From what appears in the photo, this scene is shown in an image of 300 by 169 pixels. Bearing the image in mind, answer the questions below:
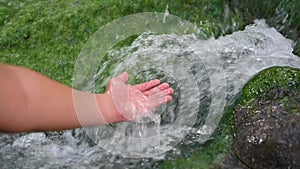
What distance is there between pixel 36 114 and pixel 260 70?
1.37m

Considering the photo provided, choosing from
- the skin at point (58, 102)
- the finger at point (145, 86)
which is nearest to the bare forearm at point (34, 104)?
the skin at point (58, 102)

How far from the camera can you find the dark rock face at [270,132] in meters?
2.67

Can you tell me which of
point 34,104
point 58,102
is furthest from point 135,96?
point 34,104

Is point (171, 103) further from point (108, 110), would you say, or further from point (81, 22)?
point (81, 22)

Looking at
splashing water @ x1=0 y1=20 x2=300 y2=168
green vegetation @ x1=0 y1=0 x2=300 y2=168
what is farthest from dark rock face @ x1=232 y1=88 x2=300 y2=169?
green vegetation @ x1=0 y1=0 x2=300 y2=168

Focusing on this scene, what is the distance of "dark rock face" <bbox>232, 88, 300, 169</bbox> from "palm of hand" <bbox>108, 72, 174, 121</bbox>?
44 cm

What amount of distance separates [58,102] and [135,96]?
14.0 inches

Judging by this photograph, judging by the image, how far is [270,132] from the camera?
272 centimetres

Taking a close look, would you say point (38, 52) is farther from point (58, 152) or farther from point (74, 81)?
point (58, 152)

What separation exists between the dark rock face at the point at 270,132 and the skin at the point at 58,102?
1.44 ft

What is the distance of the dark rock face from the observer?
2666mm

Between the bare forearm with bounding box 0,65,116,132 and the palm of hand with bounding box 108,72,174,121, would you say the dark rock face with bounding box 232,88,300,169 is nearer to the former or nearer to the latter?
the palm of hand with bounding box 108,72,174,121

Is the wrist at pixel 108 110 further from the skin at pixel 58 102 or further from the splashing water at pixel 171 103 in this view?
the splashing water at pixel 171 103

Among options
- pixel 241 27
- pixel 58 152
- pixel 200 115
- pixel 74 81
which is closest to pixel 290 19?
pixel 241 27
